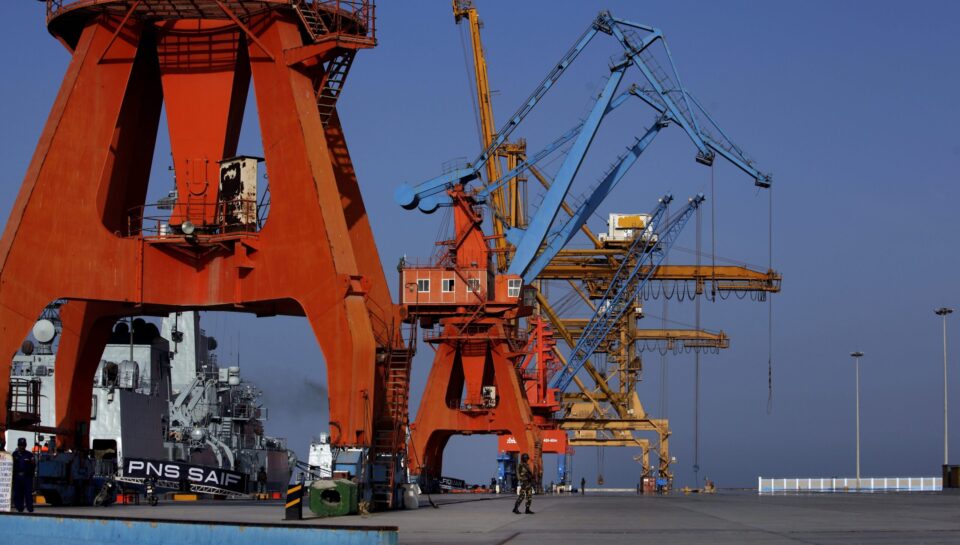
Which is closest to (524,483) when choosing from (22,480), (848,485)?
(22,480)

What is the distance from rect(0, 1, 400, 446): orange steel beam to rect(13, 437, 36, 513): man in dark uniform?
5.91 meters

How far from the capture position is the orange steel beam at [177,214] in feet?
107

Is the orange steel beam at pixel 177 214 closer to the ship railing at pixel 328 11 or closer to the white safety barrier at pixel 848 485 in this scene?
the ship railing at pixel 328 11

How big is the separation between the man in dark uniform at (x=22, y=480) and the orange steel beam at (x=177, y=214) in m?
5.91

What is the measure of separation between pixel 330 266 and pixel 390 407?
4.14 m

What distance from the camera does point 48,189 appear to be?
111 ft

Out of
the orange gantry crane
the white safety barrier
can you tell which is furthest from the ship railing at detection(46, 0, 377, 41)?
the white safety barrier

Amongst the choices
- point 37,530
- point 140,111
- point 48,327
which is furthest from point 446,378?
point 37,530

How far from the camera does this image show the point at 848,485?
2702 inches

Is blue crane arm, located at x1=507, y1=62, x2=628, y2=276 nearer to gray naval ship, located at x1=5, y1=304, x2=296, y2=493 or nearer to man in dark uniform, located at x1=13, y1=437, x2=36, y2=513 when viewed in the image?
gray naval ship, located at x1=5, y1=304, x2=296, y2=493

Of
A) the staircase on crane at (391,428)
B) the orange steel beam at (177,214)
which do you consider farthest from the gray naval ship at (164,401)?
the staircase on crane at (391,428)

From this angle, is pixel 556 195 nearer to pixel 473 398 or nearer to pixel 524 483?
pixel 473 398

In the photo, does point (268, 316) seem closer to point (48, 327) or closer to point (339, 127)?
point (339, 127)

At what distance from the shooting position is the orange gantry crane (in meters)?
32.8
